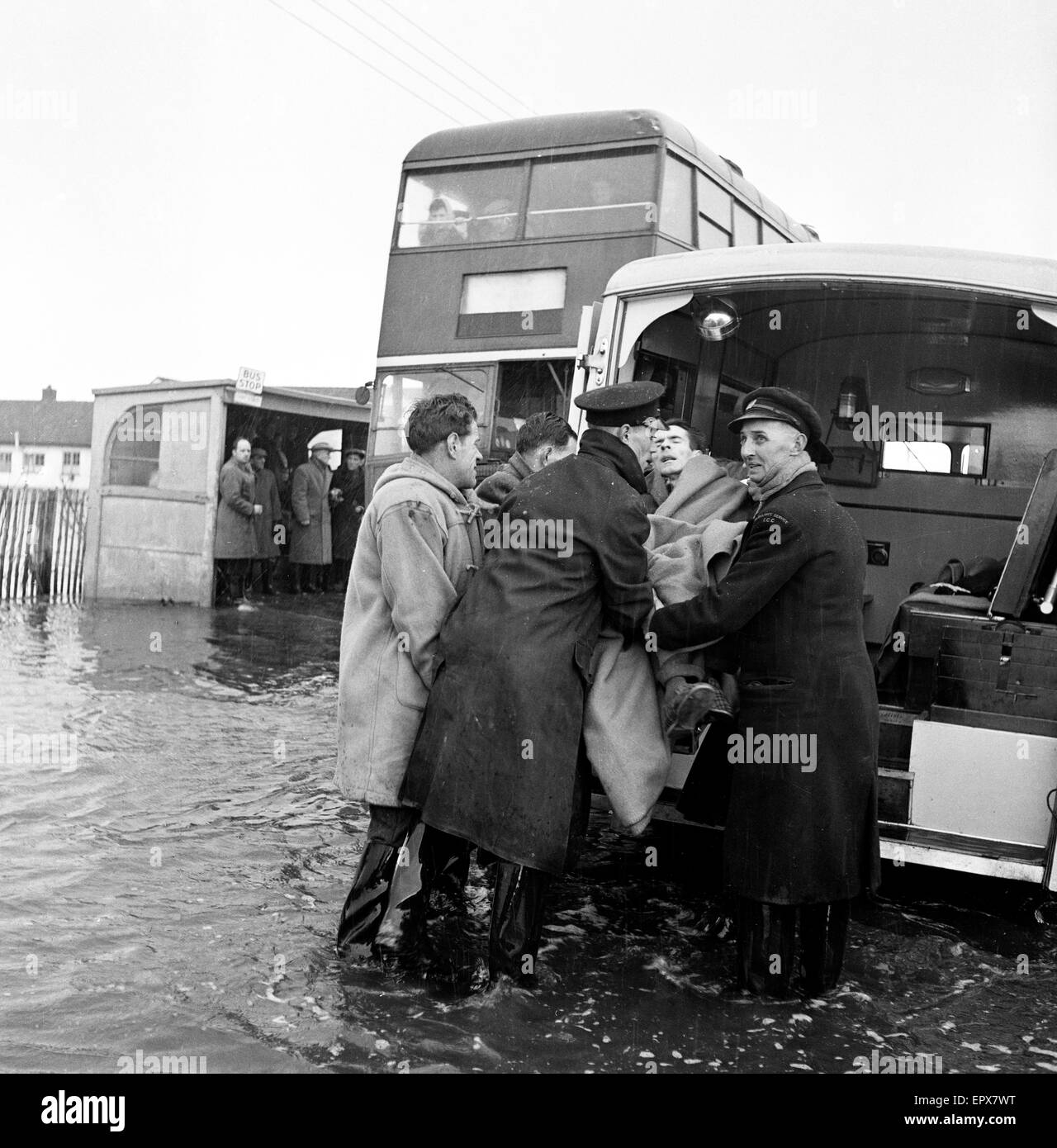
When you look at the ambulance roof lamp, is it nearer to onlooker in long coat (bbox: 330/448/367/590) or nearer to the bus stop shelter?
the bus stop shelter

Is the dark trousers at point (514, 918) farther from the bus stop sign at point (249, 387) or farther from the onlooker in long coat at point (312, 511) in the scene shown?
the onlooker in long coat at point (312, 511)

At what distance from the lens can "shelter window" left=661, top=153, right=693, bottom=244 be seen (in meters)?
12.0

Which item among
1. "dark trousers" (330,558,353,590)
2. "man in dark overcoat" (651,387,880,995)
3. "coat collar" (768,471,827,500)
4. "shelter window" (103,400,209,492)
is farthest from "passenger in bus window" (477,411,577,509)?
"dark trousers" (330,558,353,590)

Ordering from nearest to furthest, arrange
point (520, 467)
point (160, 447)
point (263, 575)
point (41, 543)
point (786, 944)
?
point (786, 944) < point (520, 467) < point (41, 543) < point (160, 447) < point (263, 575)

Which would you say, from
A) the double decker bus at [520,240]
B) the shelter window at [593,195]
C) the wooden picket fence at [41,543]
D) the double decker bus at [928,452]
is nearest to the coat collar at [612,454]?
the double decker bus at [928,452]

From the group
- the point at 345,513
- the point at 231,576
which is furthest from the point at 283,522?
the point at 231,576

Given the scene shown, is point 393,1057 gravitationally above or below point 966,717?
below

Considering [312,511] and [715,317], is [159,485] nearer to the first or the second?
[312,511]

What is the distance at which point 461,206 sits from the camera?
13.1m

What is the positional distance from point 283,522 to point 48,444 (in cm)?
5656
